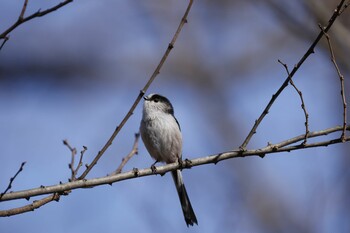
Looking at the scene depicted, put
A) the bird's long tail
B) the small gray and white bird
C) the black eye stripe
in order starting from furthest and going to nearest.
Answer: the black eye stripe → the small gray and white bird → the bird's long tail

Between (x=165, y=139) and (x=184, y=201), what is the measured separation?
2.11 ft

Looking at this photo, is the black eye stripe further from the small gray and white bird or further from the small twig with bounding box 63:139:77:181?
the small twig with bounding box 63:139:77:181

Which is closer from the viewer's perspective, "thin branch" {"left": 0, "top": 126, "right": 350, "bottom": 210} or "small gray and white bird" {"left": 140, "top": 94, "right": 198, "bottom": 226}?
"thin branch" {"left": 0, "top": 126, "right": 350, "bottom": 210}

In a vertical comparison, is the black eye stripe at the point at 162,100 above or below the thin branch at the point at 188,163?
above

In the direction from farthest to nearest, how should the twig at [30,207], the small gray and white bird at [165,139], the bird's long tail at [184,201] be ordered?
the small gray and white bird at [165,139]
the bird's long tail at [184,201]
the twig at [30,207]

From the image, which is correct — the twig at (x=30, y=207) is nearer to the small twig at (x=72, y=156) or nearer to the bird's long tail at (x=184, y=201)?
the small twig at (x=72, y=156)

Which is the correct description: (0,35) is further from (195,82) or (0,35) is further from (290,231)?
(195,82)

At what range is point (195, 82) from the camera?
24.4ft

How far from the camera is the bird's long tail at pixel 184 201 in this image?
461 cm

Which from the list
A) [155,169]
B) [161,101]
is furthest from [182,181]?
[155,169]

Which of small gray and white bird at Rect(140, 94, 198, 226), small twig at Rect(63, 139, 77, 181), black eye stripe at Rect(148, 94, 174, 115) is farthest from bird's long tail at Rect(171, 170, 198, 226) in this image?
small twig at Rect(63, 139, 77, 181)

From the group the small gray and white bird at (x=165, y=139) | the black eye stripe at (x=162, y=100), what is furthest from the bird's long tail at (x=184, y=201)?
the black eye stripe at (x=162, y=100)

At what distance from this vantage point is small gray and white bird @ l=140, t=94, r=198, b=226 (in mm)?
4723

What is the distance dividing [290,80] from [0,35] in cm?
157
